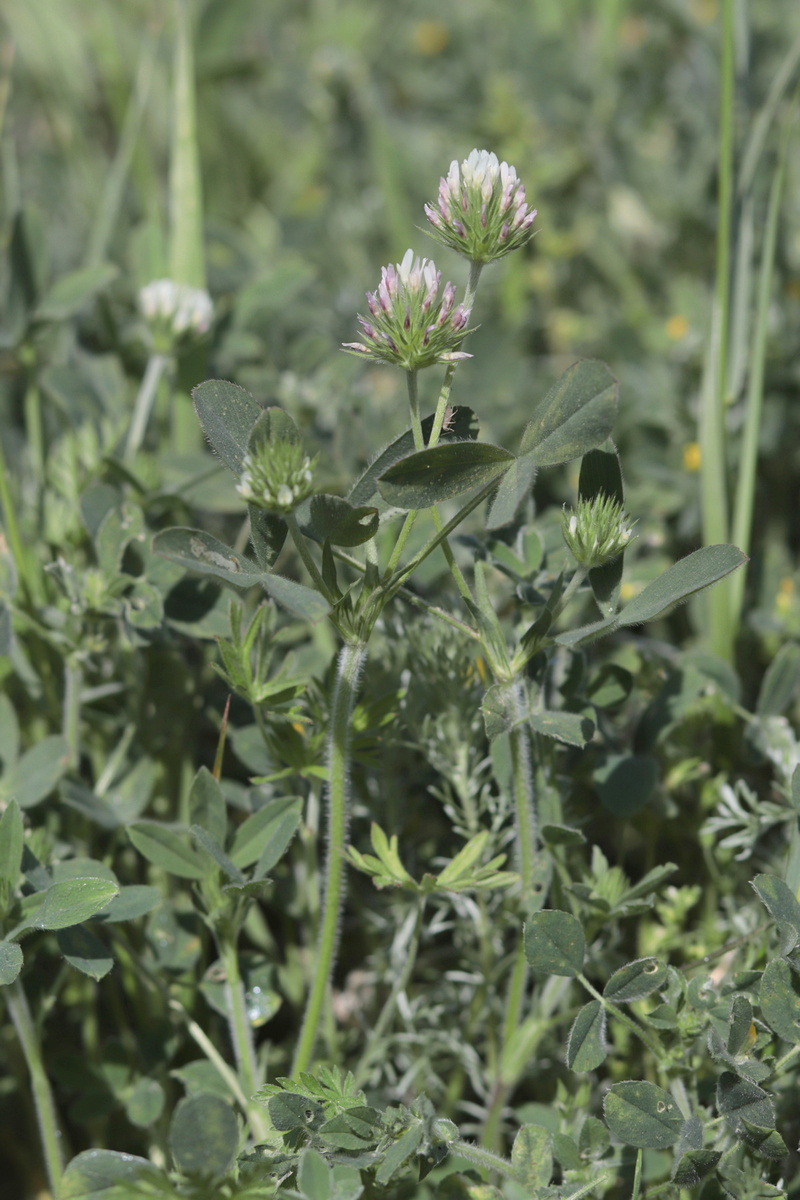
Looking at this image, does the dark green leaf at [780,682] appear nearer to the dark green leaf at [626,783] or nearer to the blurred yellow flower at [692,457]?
the dark green leaf at [626,783]

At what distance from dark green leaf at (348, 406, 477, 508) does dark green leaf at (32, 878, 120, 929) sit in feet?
1.36

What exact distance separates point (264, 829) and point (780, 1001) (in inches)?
20.3

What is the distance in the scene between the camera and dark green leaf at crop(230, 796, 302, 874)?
1.11 meters

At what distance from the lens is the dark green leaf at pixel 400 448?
39.3 inches

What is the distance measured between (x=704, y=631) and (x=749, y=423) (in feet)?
1.03

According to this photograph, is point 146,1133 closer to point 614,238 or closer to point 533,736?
point 533,736

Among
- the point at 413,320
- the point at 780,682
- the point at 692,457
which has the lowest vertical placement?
the point at 780,682

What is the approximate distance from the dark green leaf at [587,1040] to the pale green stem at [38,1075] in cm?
51

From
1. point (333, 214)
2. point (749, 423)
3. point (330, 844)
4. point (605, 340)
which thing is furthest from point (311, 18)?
A: point (330, 844)

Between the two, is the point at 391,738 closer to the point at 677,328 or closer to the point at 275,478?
the point at 275,478

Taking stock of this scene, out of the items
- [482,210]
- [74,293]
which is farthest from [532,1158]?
[74,293]

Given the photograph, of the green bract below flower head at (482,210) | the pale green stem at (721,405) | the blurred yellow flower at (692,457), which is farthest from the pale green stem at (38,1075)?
the blurred yellow flower at (692,457)

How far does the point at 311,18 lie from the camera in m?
3.51

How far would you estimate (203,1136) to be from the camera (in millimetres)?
866
